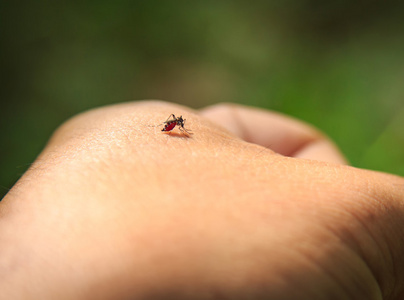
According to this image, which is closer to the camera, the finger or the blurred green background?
the finger

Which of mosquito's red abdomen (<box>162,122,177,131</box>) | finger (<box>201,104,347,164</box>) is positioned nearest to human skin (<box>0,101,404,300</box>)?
mosquito's red abdomen (<box>162,122,177,131</box>)

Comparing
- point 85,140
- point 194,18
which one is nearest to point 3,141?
point 194,18

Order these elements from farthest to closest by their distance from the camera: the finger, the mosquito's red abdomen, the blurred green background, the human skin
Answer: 1. the blurred green background
2. the finger
3. the mosquito's red abdomen
4. the human skin

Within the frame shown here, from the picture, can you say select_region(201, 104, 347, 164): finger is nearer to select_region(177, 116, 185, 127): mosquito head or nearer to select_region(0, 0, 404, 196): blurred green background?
select_region(177, 116, 185, 127): mosquito head

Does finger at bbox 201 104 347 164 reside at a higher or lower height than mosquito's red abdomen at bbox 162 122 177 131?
lower

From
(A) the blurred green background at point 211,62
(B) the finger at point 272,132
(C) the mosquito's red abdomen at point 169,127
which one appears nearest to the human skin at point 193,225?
(C) the mosquito's red abdomen at point 169,127

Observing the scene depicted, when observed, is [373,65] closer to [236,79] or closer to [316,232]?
[236,79]
